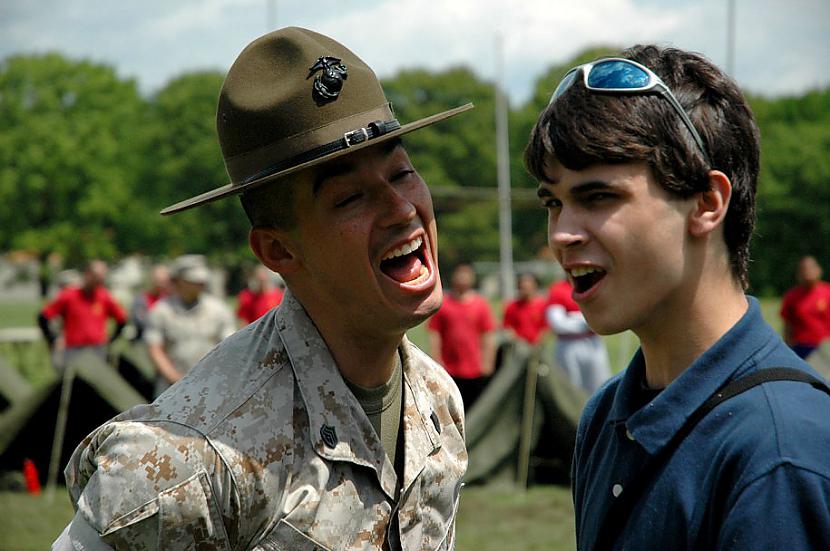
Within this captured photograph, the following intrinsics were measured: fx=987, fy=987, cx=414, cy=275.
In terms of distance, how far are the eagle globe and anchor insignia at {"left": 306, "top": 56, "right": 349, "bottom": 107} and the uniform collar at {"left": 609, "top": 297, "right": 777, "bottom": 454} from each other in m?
1.11

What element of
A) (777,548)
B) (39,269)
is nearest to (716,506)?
(777,548)

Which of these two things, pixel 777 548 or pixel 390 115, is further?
pixel 390 115

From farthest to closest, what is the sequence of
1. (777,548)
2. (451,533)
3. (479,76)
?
(479,76) → (451,533) → (777,548)

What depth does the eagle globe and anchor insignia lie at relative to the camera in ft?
8.23

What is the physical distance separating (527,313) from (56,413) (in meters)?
5.92

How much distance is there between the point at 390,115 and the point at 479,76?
8155 cm

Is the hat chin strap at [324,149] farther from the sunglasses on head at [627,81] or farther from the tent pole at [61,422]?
the tent pole at [61,422]

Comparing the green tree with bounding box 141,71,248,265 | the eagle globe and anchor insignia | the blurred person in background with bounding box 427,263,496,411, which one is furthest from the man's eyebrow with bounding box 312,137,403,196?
the green tree with bounding box 141,71,248,265

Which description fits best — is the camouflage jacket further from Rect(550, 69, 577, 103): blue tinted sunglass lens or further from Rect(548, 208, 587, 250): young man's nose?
Rect(550, 69, 577, 103): blue tinted sunglass lens

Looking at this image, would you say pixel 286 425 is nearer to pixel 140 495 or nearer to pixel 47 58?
pixel 140 495

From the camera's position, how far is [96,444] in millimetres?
2355

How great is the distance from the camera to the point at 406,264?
100 inches

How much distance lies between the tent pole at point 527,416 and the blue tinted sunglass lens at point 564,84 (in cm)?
741

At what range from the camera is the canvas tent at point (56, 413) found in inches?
373
